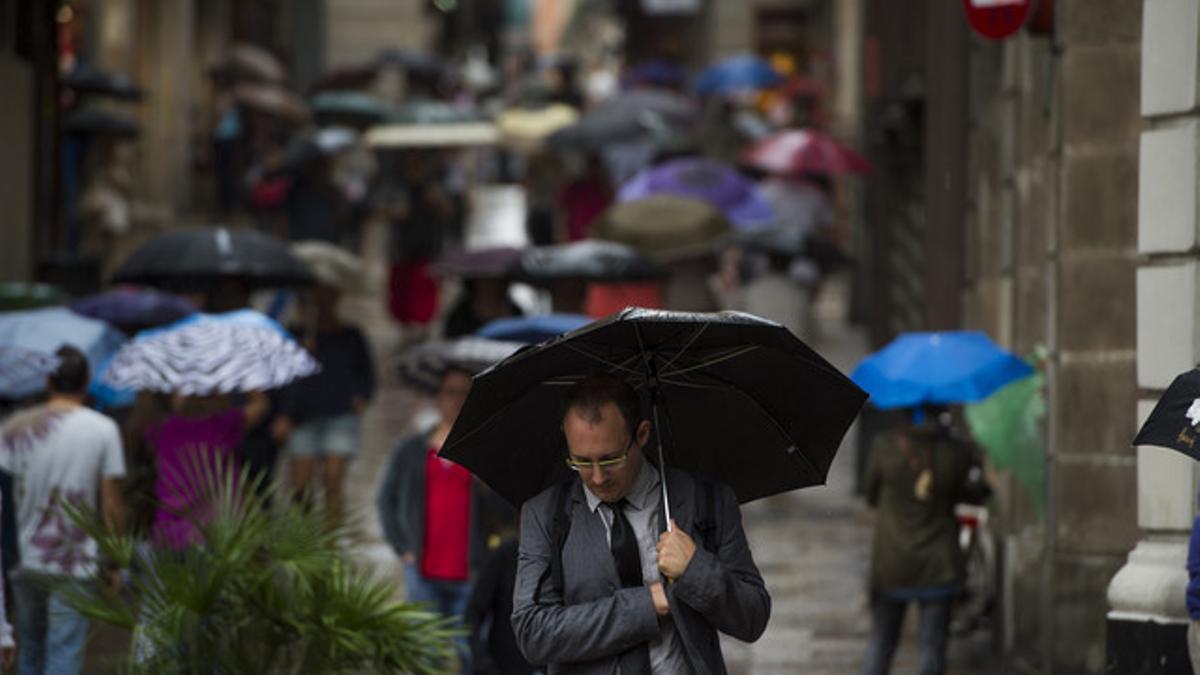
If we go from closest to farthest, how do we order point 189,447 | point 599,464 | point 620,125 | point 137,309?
1. point 599,464
2. point 189,447
3. point 137,309
4. point 620,125

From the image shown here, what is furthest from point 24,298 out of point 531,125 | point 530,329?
point 531,125

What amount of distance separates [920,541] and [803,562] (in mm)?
4700

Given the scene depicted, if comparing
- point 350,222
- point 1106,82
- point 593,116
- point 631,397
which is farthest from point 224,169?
point 631,397

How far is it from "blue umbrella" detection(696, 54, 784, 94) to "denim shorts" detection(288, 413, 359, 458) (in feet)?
70.5

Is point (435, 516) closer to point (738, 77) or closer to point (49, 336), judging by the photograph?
point (49, 336)

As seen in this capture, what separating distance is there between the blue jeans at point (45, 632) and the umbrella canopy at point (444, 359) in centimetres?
188

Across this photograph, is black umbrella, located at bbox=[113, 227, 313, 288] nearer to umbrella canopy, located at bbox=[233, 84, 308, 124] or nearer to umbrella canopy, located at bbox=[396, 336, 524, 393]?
umbrella canopy, located at bbox=[396, 336, 524, 393]

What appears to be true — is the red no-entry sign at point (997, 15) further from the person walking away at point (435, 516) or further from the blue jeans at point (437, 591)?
the blue jeans at point (437, 591)

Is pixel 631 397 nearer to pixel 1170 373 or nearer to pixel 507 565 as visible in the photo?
pixel 507 565

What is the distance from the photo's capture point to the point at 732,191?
73.8ft

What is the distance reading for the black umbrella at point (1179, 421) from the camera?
7250mm

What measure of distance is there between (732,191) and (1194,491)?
12679 mm

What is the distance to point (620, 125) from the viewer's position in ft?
84.1

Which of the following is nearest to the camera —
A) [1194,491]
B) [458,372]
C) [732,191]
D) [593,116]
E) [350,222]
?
[1194,491]
